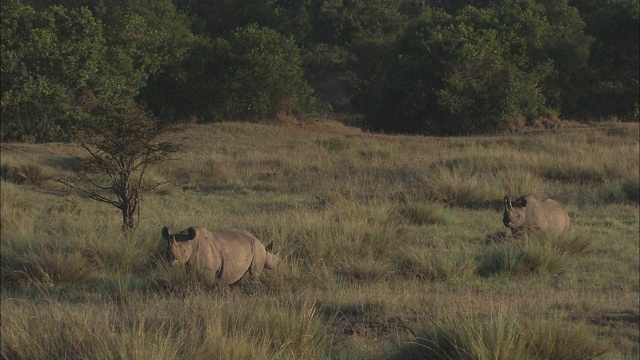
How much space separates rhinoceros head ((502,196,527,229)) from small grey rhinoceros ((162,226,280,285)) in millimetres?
2955

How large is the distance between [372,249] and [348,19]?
30682mm

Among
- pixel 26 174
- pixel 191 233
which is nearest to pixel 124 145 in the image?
pixel 191 233

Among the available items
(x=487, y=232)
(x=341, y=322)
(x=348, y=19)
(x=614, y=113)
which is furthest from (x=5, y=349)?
(x=348, y=19)

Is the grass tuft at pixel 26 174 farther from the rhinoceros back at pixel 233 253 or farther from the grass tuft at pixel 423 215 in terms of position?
the rhinoceros back at pixel 233 253

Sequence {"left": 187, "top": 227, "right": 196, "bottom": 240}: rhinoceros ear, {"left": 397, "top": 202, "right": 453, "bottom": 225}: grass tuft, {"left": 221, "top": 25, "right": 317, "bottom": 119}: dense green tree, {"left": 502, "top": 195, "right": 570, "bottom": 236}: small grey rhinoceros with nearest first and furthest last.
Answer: {"left": 187, "top": 227, "right": 196, "bottom": 240}: rhinoceros ear → {"left": 502, "top": 195, "right": 570, "bottom": 236}: small grey rhinoceros → {"left": 397, "top": 202, "right": 453, "bottom": 225}: grass tuft → {"left": 221, "top": 25, "right": 317, "bottom": 119}: dense green tree

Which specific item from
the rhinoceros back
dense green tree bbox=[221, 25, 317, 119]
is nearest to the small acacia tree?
the rhinoceros back

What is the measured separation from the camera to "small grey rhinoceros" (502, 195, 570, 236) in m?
8.73

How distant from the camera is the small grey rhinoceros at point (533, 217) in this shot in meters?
8.73

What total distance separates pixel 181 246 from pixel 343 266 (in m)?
1.91

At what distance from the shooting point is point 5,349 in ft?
14.8

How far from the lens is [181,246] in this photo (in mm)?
6547

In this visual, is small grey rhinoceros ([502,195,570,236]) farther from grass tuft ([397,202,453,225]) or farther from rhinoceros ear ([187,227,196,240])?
rhinoceros ear ([187,227,196,240])

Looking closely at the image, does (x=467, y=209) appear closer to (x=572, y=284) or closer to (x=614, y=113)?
(x=572, y=284)

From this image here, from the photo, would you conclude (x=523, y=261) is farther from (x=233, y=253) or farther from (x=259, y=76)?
(x=259, y=76)
